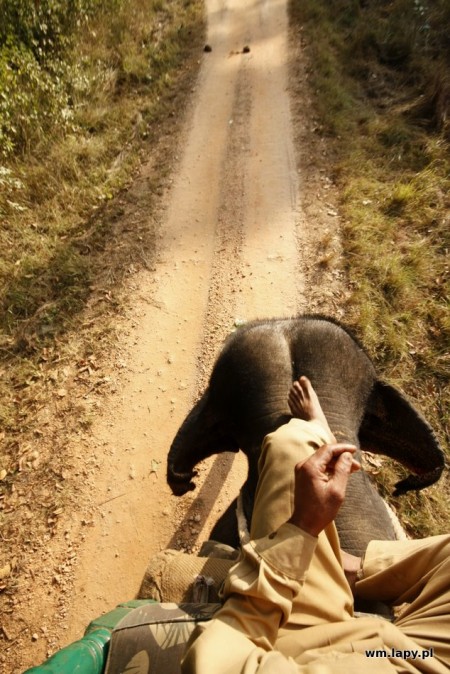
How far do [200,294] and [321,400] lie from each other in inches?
105

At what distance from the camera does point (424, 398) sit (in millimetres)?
3773

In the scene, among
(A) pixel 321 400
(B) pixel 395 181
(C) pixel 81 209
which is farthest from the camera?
(C) pixel 81 209

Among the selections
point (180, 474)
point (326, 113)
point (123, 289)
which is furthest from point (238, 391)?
point (326, 113)

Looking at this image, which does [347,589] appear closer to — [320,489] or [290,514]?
[290,514]

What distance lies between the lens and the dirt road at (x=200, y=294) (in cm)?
341

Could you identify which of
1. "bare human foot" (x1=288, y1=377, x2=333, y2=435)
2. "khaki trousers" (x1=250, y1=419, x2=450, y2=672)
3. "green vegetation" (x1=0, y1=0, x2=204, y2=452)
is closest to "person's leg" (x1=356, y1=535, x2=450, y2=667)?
"khaki trousers" (x1=250, y1=419, x2=450, y2=672)

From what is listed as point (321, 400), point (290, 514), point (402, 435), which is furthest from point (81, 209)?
point (290, 514)

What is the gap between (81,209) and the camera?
5578mm

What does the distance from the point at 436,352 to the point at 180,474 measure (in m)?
2.67

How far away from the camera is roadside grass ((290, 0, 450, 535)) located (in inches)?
153

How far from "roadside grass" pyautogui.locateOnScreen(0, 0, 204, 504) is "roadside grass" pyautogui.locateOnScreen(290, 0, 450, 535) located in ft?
7.93

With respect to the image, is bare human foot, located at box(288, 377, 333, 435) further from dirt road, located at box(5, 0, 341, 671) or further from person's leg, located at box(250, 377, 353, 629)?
dirt road, located at box(5, 0, 341, 671)

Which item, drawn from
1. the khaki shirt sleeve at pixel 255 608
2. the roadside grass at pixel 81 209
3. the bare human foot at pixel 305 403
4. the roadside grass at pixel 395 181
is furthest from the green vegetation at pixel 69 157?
the khaki shirt sleeve at pixel 255 608

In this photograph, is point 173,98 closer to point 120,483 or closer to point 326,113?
point 326,113
